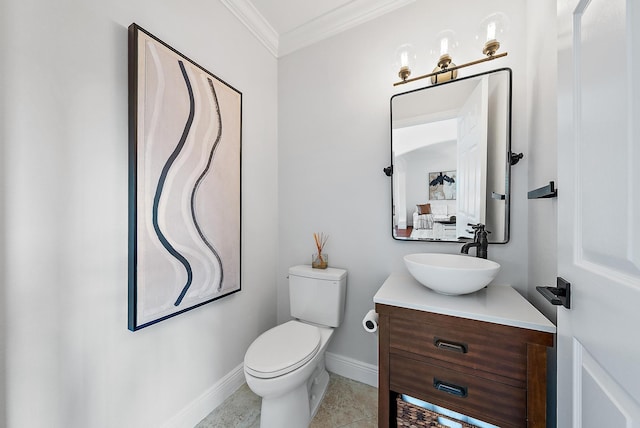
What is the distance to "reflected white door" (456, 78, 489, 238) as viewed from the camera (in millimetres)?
1318

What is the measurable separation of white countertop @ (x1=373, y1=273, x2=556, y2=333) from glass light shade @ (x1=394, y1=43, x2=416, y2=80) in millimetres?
1233

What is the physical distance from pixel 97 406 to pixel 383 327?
4.02ft

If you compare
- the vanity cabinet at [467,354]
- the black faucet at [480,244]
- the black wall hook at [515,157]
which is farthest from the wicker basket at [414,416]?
the black wall hook at [515,157]

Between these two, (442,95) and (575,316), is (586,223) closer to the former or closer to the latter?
(575,316)

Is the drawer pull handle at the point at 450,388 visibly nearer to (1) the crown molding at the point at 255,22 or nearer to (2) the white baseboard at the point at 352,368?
(2) the white baseboard at the point at 352,368

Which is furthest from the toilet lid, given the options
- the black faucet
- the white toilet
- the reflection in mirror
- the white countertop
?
the black faucet

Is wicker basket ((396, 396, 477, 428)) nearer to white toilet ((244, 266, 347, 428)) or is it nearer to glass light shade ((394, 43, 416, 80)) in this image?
white toilet ((244, 266, 347, 428))

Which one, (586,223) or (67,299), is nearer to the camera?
(586,223)

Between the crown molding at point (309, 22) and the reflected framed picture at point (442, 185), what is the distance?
3.66 feet

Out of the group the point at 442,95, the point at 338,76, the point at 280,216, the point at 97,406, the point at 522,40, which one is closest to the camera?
the point at 97,406

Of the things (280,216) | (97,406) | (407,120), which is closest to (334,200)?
(280,216)

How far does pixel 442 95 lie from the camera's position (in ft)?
4.66

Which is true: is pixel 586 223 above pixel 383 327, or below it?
above

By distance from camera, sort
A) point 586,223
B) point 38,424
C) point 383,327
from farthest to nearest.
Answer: point 383,327
point 38,424
point 586,223
